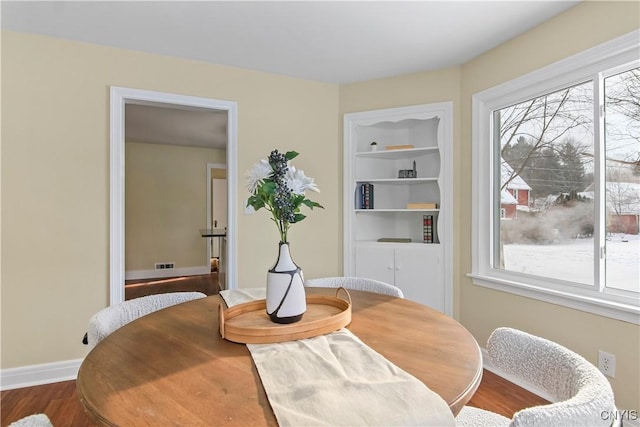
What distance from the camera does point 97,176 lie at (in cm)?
252

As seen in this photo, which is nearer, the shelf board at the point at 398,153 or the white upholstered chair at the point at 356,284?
the white upholstered chair at the point at 356,284

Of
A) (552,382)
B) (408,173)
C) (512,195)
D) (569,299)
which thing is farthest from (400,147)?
(552,382)

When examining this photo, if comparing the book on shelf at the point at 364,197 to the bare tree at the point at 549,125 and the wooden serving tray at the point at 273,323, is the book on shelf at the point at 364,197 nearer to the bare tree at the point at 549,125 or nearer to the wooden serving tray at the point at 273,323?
the bare tree at the point at 549,125

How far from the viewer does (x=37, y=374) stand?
2346 mm

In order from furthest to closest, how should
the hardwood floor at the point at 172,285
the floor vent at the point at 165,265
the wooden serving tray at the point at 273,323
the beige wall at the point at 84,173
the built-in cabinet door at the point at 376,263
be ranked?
the floor vent at the point at 165,265, the hardwood floor at the point at 172,285, the built-in cabinet door at the point at 376,263, the beige wall at the point at 84,173, the wooden serving tray at the point at 273,323

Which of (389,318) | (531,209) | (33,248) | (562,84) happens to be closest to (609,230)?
(531,209)

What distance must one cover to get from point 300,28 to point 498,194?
1861mm

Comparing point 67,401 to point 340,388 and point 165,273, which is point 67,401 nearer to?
point 340,388

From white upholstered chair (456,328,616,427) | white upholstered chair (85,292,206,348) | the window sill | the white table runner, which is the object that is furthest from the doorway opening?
the window sill

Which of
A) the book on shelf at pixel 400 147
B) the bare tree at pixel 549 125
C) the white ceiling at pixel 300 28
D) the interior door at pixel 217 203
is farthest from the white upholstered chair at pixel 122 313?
the interior door at pixel 217 203

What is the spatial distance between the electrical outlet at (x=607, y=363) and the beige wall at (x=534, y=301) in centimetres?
2

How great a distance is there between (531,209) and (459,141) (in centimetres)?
80

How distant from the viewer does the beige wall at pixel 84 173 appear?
7.30 feet

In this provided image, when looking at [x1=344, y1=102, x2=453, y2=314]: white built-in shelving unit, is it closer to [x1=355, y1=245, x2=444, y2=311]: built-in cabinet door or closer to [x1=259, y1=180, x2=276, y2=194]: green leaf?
[x1=355, y1=245, x2=444, y2=311]: built-in cabinet door
